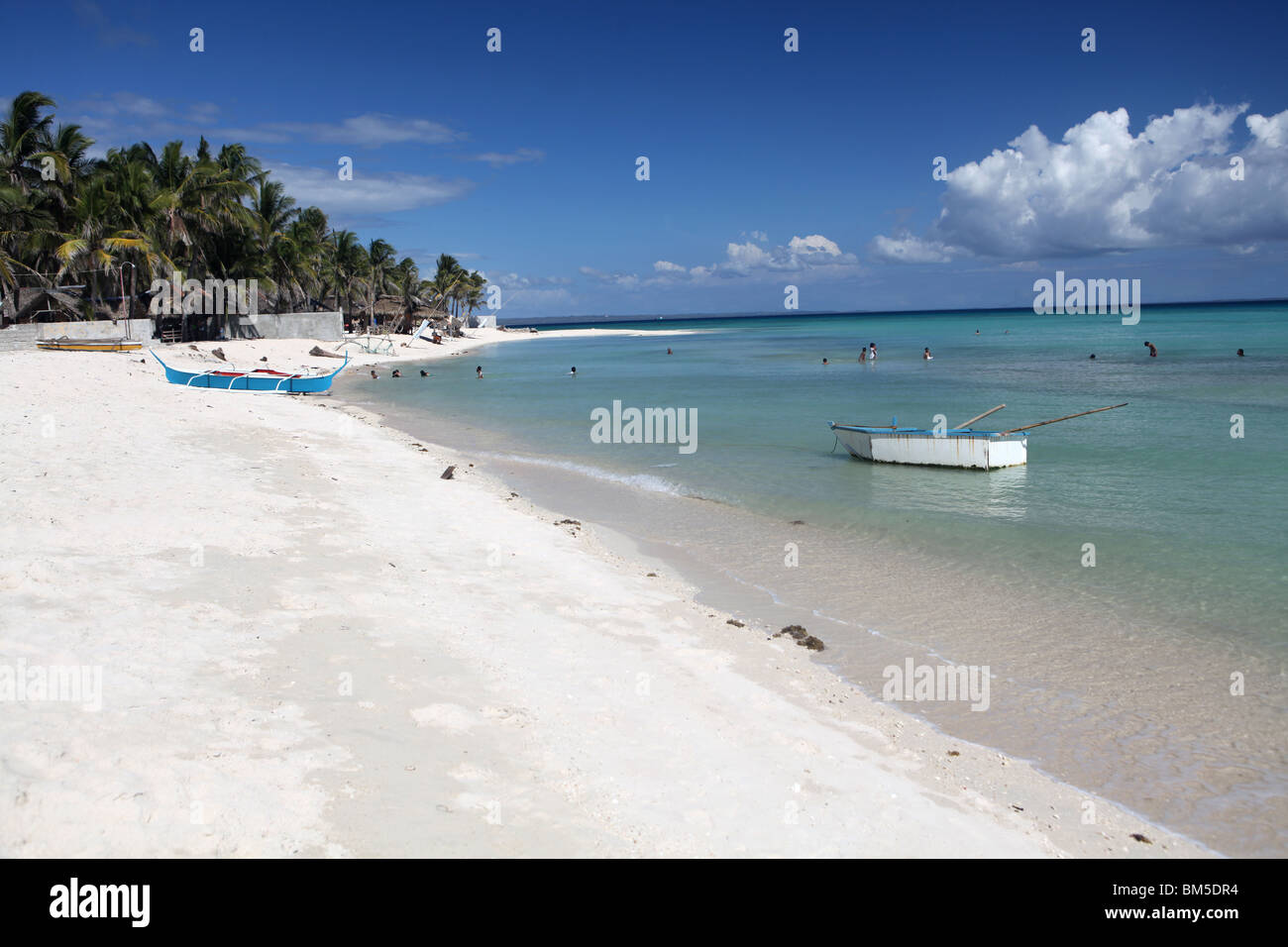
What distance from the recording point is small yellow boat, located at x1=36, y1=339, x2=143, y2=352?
108 feet

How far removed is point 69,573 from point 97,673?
8.17 ft

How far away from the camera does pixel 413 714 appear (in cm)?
598

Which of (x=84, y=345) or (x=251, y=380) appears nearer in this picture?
(x=251, y=380)

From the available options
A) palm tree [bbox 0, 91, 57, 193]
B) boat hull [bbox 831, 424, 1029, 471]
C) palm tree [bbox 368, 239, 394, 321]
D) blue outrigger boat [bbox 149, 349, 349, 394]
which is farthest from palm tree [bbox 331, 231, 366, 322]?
boat hull [bbox 831, 424, 1029, 471]

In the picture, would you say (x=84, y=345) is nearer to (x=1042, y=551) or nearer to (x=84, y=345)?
(x=84, y=345)

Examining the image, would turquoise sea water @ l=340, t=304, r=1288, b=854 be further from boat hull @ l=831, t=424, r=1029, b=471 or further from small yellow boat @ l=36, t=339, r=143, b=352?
small yellow boat @ l=36, t=339, r=143, b=352

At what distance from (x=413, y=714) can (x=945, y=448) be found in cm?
1750

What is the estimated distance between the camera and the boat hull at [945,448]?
20109 millimetres

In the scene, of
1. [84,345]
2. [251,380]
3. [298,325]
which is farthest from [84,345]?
[298,325]

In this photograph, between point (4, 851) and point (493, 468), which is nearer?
point (4, 851)

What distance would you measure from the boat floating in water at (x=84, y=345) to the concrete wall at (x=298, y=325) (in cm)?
1597

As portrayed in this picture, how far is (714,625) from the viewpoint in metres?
9.45
